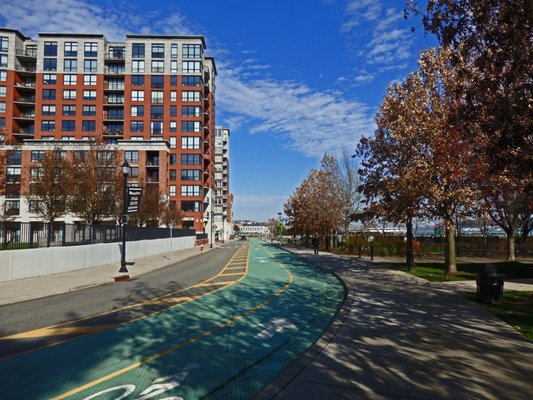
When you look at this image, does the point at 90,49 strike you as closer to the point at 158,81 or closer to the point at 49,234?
the point at 158,81

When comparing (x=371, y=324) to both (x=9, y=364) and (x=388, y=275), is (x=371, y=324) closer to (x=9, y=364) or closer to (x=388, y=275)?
(x=9, y=364)

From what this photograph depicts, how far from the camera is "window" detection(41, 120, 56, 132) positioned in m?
81.7

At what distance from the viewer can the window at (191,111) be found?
85.9 m

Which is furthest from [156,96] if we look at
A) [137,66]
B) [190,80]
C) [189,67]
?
[189,67]

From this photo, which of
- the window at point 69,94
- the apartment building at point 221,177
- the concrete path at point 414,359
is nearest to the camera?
the concrete path at point 414,359

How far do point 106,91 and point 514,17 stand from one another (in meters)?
88.3

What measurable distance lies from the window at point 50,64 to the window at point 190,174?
3156 centimetres

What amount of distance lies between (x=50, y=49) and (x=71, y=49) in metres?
3.88

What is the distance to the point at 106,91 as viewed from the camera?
84.9 metres

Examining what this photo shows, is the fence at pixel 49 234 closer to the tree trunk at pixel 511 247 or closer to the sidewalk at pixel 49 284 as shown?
the sidewalk at pixel 49 284

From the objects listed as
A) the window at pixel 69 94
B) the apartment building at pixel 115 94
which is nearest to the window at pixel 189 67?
the apartment building at pixel 115 94

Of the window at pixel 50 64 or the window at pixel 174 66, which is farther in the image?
the window at pixel 174 66

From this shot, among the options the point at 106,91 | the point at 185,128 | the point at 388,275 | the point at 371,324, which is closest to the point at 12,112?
the point at 106,91

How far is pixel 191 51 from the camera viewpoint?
86312 millimetres
